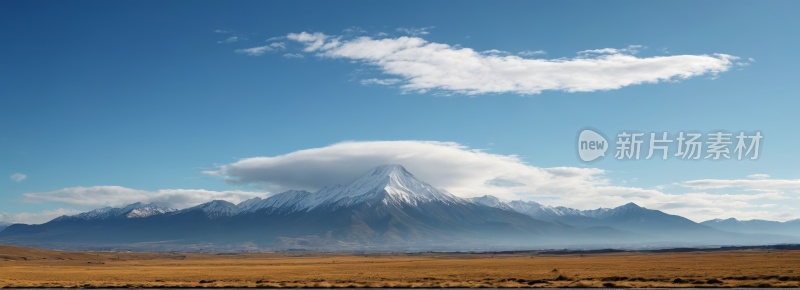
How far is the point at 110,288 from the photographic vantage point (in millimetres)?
63781

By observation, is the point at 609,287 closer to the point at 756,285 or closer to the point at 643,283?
the point at 643,283

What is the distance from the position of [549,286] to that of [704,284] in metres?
17.5

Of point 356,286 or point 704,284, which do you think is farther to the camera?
point 356,286

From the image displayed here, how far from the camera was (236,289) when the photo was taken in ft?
200

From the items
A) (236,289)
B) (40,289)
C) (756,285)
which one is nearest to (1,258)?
(40,289)

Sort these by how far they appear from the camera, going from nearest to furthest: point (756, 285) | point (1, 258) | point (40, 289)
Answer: point (756, 285) < point (40, 289) < point (1, 258)

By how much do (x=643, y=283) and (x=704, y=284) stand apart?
660 cm

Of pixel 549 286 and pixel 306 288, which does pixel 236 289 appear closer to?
pixel 306 288

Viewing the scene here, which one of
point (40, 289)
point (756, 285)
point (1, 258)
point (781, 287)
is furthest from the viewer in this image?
→ point (1, 258)

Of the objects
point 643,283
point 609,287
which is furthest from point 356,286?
point 643,283

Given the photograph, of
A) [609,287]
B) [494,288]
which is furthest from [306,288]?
[609,287]

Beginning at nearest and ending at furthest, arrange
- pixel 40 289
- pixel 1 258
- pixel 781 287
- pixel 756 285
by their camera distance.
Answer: pixel 781 287 < pixel 756 285 < pixel 40 289 < pixel 1 258

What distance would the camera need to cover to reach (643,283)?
6303 cm

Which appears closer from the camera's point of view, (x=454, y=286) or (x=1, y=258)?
(x=454, y=286)
